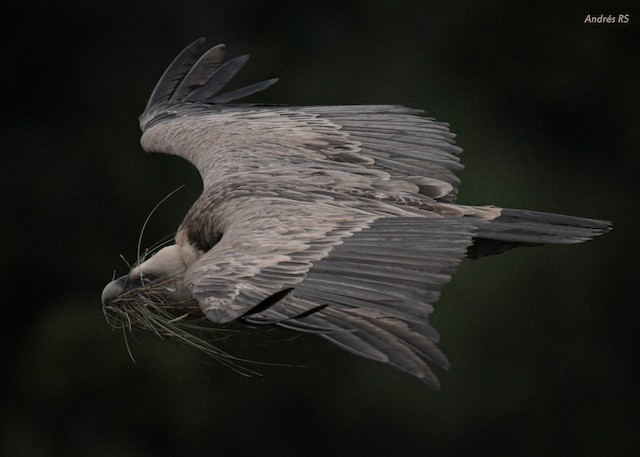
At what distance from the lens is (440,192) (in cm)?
338

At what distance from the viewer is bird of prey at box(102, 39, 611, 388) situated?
2.63 meters

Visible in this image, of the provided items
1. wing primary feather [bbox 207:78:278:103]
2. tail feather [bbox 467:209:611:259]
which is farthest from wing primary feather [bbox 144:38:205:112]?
tail feather [bbox 467:209:611:259]

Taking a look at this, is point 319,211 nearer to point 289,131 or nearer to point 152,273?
point 152,273

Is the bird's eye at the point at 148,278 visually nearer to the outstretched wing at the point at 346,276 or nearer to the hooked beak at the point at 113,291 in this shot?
the hooked beak at the point at 113,291

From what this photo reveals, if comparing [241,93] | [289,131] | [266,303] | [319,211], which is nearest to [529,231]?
[319,211]

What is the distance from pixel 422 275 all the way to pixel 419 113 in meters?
1.21

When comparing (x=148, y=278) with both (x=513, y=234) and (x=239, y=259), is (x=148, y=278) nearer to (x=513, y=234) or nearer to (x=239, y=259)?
(x=239, y=259)

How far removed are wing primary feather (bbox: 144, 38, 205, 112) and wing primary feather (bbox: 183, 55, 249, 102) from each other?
8 cm

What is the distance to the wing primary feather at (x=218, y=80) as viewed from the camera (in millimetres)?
4152

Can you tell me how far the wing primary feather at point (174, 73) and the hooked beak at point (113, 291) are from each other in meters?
0.99

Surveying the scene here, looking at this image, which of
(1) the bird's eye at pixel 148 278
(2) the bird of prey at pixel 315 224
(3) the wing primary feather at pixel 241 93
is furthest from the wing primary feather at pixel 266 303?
(3) the wing primary feather at pixel 241 93

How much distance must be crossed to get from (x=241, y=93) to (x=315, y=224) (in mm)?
1239

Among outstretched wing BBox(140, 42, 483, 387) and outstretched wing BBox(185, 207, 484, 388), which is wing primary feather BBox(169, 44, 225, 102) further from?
outstretched wing BBox(185, 207, 484, 388)

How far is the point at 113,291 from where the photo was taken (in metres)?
3.29
